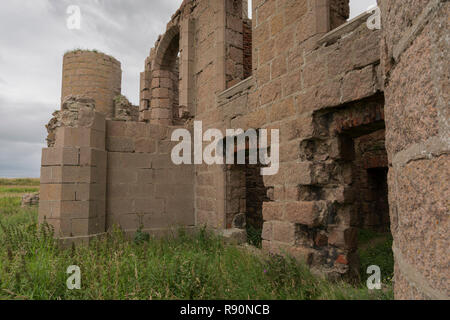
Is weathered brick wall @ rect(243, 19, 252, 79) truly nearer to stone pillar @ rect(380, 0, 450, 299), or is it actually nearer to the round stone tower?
stone pillar @ rect(380, 0, 450, 299)

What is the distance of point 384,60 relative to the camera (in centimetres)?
127

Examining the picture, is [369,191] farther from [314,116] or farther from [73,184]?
[73,184]

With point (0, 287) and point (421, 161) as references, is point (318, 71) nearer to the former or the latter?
point (421, 161)

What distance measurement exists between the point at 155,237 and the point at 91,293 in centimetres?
268

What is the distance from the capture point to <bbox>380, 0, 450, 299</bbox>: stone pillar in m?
0.75

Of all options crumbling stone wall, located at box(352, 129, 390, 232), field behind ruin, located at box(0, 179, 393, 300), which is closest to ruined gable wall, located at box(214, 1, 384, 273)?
field behind ruin, located at box(0, 179, 393, 300)

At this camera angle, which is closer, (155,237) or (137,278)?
(137,278)

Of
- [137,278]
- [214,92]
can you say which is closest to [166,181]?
[214,92]

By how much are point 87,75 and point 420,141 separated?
14.1m

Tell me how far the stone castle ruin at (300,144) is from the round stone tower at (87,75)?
174 inches

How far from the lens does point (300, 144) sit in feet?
11.5

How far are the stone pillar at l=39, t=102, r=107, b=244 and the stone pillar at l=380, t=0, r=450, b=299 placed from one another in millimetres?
5057

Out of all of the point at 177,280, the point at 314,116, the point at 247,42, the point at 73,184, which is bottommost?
the point at 177,280

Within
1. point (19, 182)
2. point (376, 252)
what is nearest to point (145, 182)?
point (376, 252)
